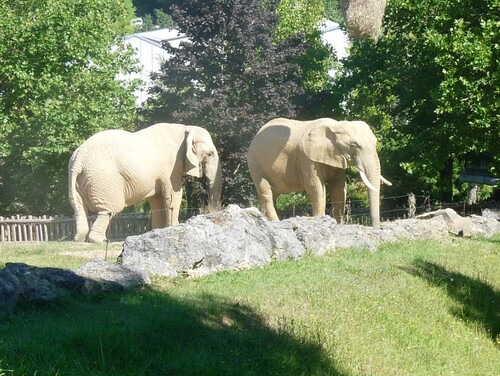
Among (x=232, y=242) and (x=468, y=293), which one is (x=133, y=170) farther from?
(x=468, y=293)

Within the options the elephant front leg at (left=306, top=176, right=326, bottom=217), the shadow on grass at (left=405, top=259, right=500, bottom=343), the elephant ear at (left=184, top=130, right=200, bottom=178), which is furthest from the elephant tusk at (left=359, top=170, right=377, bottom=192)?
the shadow on grass at (left=405, top=259, right=500, bottom=343)

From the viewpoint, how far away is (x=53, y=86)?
30.3m

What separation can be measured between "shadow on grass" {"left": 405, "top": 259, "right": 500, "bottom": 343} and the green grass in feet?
0.09

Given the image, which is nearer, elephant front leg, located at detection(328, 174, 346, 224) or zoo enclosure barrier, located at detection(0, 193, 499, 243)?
elephant front leg, located at detection(328, 174, 346, 224)

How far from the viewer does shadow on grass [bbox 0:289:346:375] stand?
939 centimetres

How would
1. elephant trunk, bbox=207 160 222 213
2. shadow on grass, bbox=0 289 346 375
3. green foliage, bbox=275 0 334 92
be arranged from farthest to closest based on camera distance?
green foliage, bbox=275 0 334 92, elephant trunk, bbox=207 160 222 213, shadow on grass, bbox=0 289 346 375

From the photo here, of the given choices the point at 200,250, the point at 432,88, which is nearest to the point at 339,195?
the point at 432,88

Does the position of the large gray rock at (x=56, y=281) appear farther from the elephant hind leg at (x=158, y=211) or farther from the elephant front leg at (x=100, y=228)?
the elephant hind leg at (x=158, y=211)

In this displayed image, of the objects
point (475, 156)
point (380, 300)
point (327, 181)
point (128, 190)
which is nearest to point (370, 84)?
point (475, 156)

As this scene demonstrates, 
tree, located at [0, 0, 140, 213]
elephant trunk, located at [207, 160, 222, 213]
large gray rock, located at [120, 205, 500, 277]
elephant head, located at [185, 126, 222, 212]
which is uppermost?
tree, located at [0, 0, 140, 213]

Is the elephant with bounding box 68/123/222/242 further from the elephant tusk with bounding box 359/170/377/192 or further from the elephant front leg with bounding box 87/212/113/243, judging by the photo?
the elephant tusk with bounding box 359/170/377/192

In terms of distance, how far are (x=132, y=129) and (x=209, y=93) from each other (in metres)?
3.69

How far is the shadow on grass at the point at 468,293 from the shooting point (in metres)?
16.6

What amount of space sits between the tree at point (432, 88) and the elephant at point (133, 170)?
7146 mm
